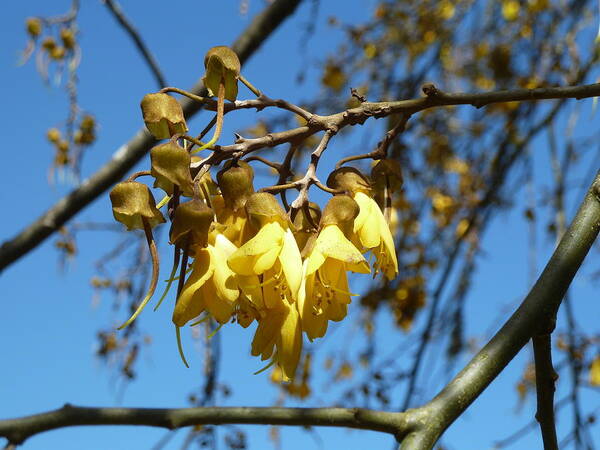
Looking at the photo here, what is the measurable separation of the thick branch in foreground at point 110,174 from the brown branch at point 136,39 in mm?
355

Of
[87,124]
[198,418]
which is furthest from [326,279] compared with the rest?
[87,124]

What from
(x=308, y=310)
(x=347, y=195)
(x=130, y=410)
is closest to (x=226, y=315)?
(x=308, y=310)

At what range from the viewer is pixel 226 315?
0.95m

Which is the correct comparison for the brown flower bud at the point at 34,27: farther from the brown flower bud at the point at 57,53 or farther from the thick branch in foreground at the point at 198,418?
the thick branch in foreground at the point at 198,418

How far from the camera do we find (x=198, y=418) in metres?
1.34

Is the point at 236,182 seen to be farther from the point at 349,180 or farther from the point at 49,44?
the point at 49,44

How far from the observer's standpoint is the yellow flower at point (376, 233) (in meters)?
1.06

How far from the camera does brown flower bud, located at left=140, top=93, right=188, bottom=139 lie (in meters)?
0.96

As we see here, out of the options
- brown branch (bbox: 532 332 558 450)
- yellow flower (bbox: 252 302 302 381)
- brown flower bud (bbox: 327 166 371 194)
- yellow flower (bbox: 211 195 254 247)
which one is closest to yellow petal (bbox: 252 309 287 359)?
yellow flower (bbox: 252 302 302 381)

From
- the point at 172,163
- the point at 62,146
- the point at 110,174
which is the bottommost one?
the point at 172,163

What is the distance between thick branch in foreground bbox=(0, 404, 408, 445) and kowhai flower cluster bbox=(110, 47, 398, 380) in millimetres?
128

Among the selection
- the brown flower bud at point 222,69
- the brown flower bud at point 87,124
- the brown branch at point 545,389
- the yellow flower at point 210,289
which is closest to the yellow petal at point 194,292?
the yellow flower at point 210,289

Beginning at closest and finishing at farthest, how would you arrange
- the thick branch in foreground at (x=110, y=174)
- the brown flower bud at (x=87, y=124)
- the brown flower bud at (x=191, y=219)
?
the brown flower bud at (x=191, y=219), the thick branch in foreground at (x=110, y=174), the brown flower bud at (x=87, y=124)

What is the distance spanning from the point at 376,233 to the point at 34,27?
2336 millimetres
